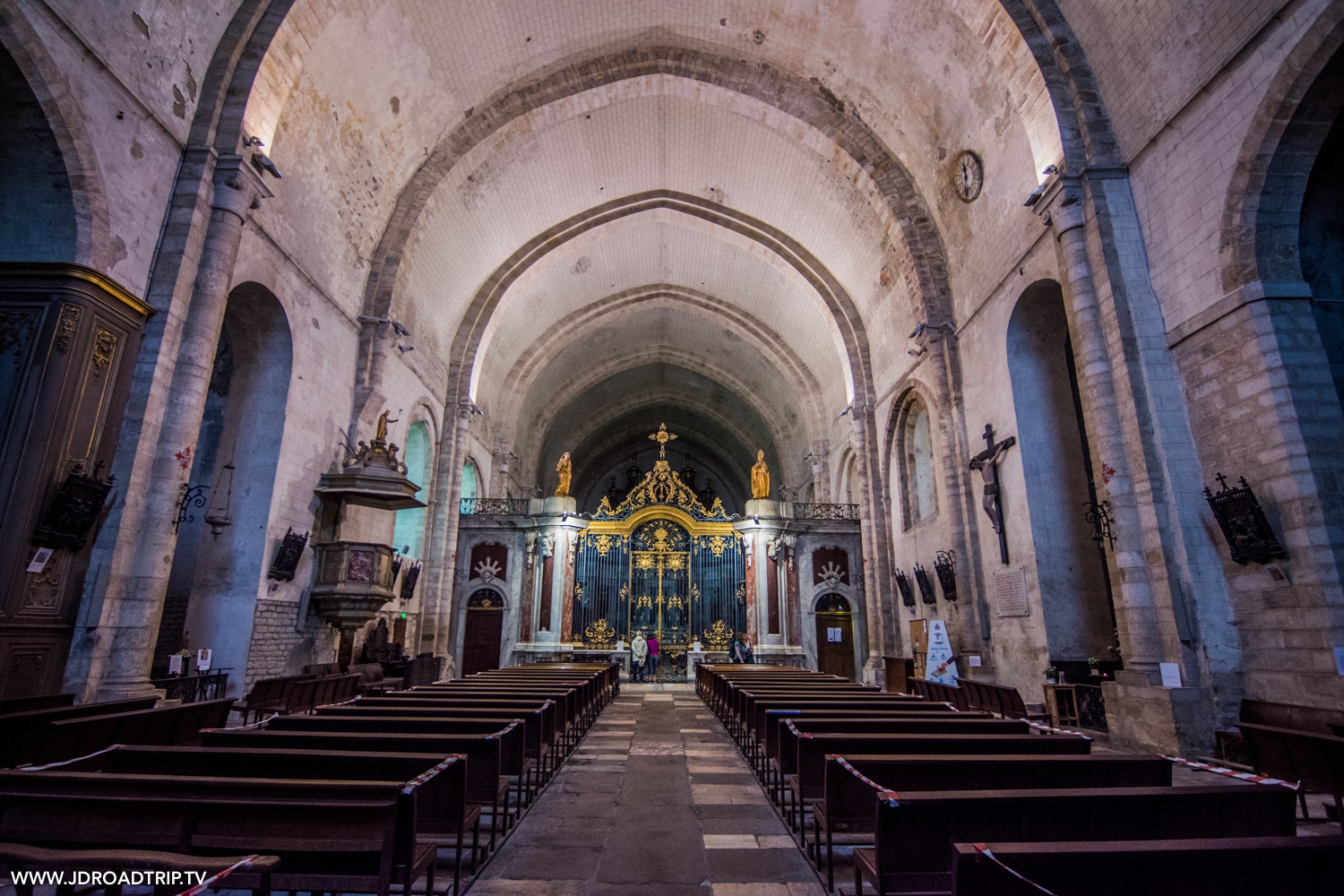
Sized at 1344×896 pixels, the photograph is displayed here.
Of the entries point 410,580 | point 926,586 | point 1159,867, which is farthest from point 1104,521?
point 410,580

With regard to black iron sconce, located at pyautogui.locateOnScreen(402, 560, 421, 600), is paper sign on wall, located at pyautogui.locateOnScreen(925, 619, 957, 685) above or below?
below

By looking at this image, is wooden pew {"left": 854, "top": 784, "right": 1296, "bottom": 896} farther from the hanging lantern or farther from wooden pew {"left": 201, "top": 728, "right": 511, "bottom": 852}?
the hanging lantern

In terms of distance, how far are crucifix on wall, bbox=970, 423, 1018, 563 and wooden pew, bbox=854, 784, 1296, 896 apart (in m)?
8.76

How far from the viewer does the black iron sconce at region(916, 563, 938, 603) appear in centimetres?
1325

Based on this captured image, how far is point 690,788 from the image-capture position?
17.8 feet

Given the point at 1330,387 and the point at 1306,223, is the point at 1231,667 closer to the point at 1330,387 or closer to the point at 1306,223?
the point at 1330,387

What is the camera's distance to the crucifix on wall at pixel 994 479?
11.0 metres

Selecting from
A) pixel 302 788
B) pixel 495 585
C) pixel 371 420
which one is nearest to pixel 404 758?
pixel 302 788

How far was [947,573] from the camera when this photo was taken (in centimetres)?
1238

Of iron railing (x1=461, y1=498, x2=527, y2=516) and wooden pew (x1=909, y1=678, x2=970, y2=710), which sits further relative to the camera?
iron railing (x1=461, y1=498, x2=527, y2=516)

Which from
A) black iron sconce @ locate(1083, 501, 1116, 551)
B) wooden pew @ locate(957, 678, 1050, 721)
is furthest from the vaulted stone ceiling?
wooden pew @ locate(957, 678, 1050, 721)

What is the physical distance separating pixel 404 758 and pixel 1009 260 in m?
11.0

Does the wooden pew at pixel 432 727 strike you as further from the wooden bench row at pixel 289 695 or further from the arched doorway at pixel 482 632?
the arched doorway at pixel 482 632

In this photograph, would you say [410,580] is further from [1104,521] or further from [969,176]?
[969,176]
